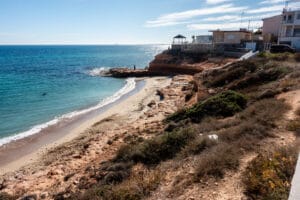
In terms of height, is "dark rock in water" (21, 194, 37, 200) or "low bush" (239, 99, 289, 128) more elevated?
"low bush" (239, 99, 289, 128)

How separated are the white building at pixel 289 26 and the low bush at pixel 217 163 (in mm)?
35377

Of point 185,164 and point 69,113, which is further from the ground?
point 185,164

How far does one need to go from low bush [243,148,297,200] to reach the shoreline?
37.0 feet

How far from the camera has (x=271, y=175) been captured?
17.9ft

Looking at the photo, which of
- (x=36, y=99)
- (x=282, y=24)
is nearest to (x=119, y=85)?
(x=36, y=99)

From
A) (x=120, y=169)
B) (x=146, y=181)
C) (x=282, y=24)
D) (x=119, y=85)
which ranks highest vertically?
(x=282, y=24)

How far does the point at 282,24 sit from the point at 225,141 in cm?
3681

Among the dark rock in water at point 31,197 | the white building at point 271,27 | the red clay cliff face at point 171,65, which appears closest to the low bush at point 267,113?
the dark rock in water at point 31,197

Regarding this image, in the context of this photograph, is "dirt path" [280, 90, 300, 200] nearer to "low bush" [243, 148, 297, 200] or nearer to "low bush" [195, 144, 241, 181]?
"low bush" [243, 148, 297, 200]

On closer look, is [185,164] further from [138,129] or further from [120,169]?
[138,129]

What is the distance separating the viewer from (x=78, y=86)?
37156 millimetres

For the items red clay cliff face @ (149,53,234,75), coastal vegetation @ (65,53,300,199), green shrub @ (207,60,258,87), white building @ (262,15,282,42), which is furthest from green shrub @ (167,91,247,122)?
white building @ (262,15,282,42)

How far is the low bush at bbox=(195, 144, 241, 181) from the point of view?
6473 millimetres

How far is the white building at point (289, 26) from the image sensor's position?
123ft
